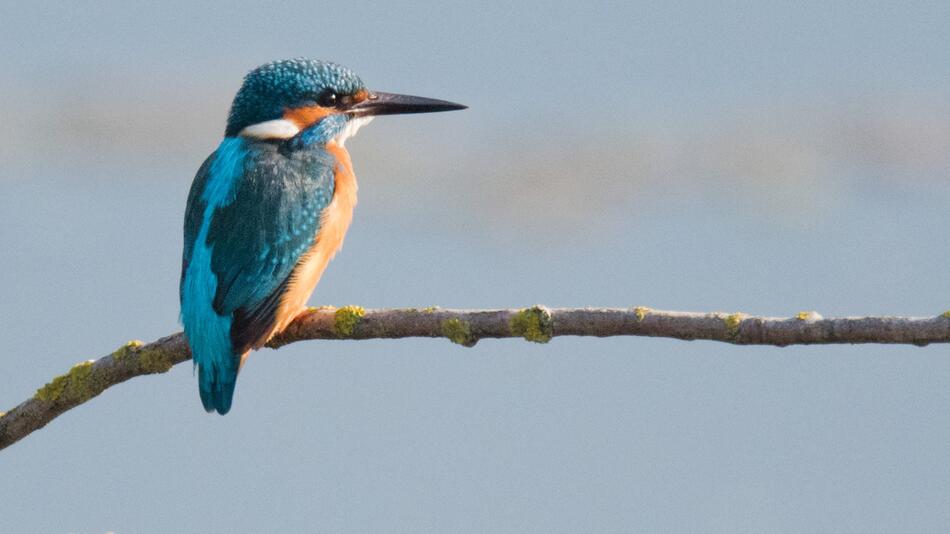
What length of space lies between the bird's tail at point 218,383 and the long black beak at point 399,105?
980 millimetres

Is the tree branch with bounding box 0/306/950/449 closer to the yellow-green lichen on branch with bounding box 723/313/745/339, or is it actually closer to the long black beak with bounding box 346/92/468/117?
the yellow-green lichen on branch with bounding box 723/313/745/339


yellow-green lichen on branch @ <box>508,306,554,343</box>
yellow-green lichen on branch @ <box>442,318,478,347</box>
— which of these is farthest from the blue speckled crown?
yellow-green lichen on branch @ <box>508,306,554,343</box>

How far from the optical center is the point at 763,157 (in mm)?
3980

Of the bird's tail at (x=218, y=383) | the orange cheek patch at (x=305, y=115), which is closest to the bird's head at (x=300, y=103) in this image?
the orange cheek patch at (x=305, y=115)

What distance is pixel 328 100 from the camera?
11.5 feet

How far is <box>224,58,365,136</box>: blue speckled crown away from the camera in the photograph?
11.3ft

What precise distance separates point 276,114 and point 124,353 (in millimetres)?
946

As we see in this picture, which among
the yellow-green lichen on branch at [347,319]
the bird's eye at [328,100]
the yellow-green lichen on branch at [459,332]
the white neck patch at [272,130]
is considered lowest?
the yellow-green lichen on branch at [459,332]

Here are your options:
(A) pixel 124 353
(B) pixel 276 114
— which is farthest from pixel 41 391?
(B) pixel 276 114

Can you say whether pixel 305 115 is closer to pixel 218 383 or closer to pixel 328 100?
pixel 328 100

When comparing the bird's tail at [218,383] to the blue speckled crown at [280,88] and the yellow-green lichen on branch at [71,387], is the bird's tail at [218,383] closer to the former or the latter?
the yellow-green lichen on branch at [71,387]

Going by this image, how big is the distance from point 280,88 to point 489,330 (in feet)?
4.30

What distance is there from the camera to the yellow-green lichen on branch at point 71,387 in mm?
2654

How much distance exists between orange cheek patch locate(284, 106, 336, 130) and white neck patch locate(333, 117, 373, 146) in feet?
0.25
